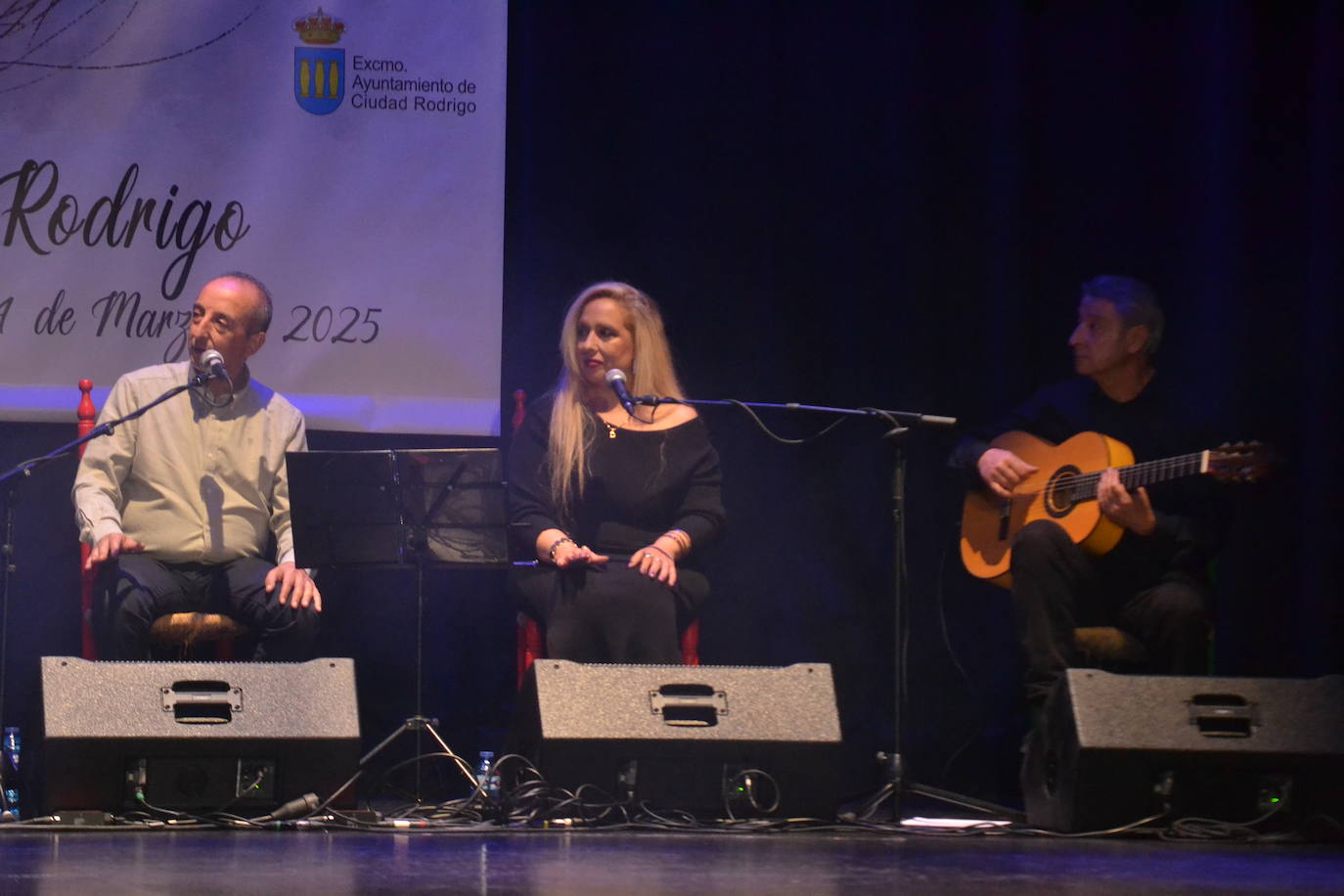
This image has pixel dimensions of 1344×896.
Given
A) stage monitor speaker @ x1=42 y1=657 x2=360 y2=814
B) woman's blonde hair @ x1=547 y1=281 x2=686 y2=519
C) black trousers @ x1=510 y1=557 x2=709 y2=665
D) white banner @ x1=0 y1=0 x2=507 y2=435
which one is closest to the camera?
stage monitor speaker @ x1=42 y1=657 x2=360 y2=814

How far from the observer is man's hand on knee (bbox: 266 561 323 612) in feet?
13.1

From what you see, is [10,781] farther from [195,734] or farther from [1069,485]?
[1069,485]

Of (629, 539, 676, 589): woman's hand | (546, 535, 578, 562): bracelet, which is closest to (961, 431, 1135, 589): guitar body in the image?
(629, 539, 676, 589): woman's hand

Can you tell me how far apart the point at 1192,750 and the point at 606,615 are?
1369mm

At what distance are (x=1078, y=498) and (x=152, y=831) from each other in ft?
7.52

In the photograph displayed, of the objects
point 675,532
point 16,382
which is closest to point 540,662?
point 675,532

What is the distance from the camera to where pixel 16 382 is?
4.44m

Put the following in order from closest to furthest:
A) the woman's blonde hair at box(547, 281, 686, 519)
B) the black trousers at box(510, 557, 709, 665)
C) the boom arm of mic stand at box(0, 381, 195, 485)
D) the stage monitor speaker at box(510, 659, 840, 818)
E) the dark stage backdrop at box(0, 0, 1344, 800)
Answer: the stage monitor speaker at box(510, 659, 840, 818) → the boom arm of mic stand at box(0, 381, 195, 485) → the black trousers at box(510, 557, 709, 665) → the woman's blonde hair at box(547, 281, 686, 519) → the dark stage backdrop at box(0, 0, 1344, 800)

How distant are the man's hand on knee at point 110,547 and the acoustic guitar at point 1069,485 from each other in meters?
2.12

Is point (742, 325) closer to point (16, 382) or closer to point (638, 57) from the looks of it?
point (638, 57)

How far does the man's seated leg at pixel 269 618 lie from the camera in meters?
4.05

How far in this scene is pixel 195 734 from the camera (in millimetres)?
3318

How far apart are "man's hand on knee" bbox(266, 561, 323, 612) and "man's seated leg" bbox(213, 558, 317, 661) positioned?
0.03m

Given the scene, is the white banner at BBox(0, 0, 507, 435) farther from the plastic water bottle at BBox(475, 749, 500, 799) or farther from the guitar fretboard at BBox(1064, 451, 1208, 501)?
the guitar fretboard at BBox(1064, 451, 1208, 501)
